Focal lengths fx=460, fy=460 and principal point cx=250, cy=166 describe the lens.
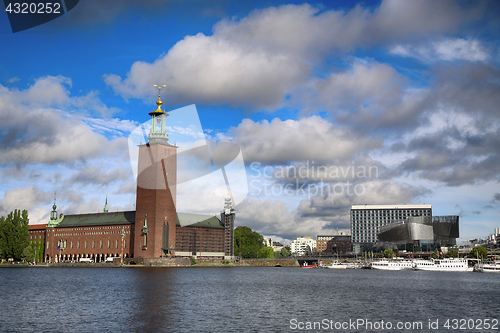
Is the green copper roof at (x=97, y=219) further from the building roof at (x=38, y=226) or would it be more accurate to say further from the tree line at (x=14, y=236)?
the tree line at (x=14, y=236)

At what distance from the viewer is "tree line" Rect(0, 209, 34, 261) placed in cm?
11000

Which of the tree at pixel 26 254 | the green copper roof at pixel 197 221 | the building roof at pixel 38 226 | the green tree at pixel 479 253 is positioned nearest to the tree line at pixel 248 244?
the green copper roof at pixel 197 221

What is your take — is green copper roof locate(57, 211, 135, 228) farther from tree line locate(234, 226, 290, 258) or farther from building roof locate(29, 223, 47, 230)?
tree line locate(234, 226, 290, 258)

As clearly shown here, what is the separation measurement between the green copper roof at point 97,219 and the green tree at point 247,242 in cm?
4199

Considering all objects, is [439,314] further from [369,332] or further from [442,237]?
[442,237]

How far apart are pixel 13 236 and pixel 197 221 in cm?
5546

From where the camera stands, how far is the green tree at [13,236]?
110 m

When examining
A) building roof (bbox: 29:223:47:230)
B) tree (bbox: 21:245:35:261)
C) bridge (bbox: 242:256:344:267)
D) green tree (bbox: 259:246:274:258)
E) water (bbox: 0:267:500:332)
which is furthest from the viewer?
green tree (bbox: 259:246:274:258)

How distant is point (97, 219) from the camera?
14100 centimetres

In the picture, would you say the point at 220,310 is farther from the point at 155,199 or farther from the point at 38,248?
the point at 38,248

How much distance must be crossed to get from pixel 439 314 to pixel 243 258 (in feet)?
439

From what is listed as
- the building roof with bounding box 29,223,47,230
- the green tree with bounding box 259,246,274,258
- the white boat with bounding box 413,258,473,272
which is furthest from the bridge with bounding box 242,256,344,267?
the building roof with bounding box 29,223,47,230

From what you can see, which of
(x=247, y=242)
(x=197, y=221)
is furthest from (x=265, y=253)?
(x=197, y=221)

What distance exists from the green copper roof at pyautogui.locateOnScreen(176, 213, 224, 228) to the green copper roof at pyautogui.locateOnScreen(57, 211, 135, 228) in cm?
1511
